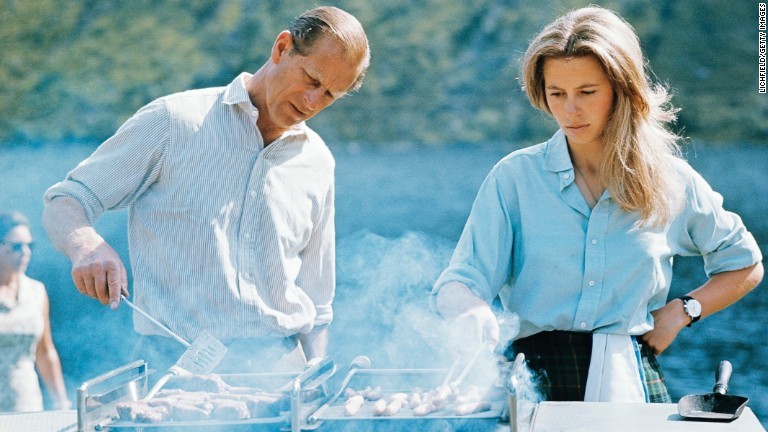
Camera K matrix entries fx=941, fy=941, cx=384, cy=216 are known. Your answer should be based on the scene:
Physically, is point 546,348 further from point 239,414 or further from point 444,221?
point 444,221

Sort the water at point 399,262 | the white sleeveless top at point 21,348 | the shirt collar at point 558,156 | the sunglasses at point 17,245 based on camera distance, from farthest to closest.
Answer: the sunglasses at point 17,245 < the white sleeveless top at point 21,348 < the water at point 399,262 < the shirt collar at point 558,156

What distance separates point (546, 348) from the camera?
8.63 ft

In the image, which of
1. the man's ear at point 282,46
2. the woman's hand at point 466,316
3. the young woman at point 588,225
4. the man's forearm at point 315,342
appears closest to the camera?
the woman's hand at point 466,316

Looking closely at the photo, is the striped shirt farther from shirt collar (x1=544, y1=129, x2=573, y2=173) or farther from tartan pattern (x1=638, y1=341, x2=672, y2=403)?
tartan pattern (x1=638, y1=341, x2=672, y2=403)

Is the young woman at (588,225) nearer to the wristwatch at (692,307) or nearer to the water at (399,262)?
the wristwatch at (692,307)

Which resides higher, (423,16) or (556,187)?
(423,16)

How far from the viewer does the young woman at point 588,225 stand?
101 inches

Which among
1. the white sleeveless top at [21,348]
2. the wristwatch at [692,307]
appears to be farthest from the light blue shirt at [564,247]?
the white sleeveless top at [21,348]

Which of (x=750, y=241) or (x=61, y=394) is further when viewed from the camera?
(x=61, y=394)

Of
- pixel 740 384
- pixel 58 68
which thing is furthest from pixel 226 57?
pixel 740 384

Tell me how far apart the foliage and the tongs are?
37010 millimetres

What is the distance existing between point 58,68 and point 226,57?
28.9 feet

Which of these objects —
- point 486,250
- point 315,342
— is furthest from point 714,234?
point 315,342

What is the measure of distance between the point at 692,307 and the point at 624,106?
68 cm
